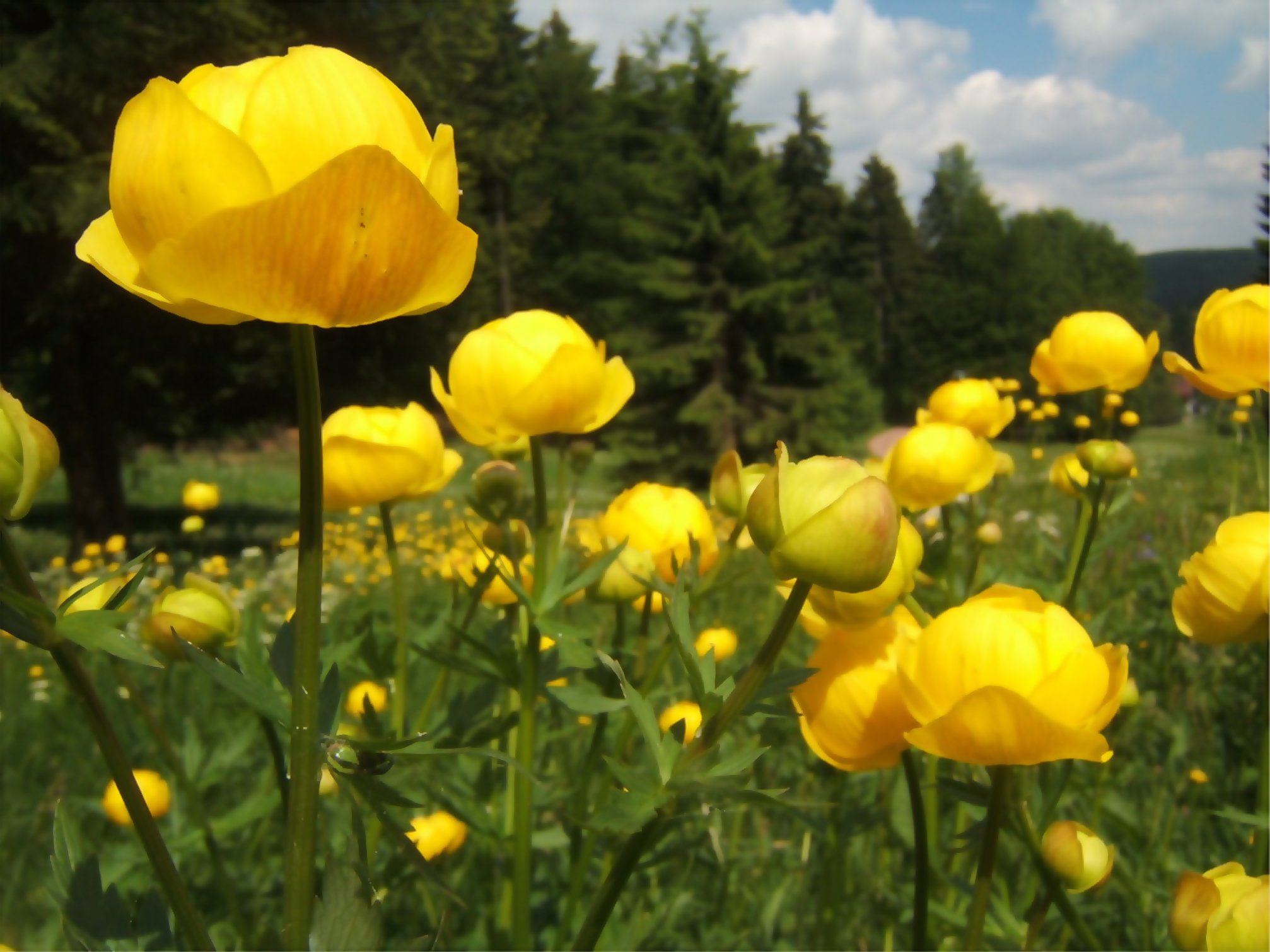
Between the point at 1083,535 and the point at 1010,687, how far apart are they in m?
0.57

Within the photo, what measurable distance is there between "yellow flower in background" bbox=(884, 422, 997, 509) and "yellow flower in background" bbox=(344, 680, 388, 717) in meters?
0.49

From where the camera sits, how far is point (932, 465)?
2.82 feet

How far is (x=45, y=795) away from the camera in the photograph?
1741 millimetres

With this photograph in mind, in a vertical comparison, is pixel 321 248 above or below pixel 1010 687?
above

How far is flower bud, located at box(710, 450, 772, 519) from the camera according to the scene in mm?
658

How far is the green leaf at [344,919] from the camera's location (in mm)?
393

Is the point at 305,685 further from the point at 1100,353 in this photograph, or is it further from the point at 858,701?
the point at 1100,353

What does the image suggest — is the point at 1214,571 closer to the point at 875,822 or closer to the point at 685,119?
the point at 875,822

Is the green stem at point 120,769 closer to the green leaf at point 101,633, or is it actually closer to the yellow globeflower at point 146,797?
the green leaf at point 101,633

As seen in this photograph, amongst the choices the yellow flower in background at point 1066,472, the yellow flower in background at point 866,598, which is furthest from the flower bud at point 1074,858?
the yellow flower in background at point 1066,472

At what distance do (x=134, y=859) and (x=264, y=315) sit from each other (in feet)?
2.98

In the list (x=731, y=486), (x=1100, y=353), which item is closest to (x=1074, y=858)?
A: (x=731, y=486)

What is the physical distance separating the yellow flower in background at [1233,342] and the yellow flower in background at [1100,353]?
0.20m

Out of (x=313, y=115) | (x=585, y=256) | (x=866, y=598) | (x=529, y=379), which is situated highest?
(x=585, y=256)
